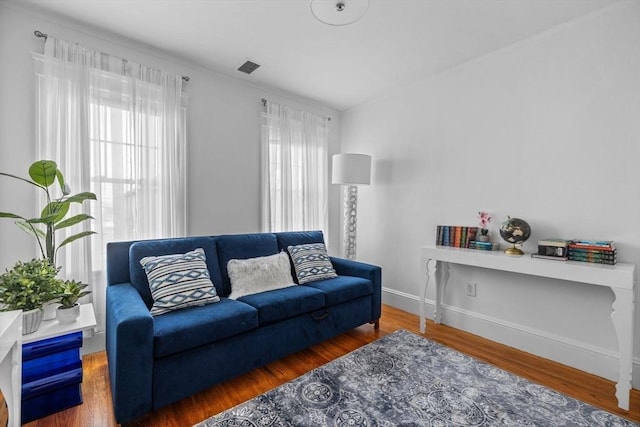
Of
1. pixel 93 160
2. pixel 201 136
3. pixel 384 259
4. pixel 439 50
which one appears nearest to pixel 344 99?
pixel 439 50

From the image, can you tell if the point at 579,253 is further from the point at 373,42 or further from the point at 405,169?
the point at 373,42

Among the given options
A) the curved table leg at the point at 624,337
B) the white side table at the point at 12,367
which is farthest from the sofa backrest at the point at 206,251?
the curved table leg at the point at 624,337

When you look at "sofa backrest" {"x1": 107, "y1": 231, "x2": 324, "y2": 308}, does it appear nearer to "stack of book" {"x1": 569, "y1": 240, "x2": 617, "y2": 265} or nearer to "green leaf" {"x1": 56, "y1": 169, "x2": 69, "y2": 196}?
"green leaf" {"x1": 56, "y1": 169, "x2": 69, "y2": 196}

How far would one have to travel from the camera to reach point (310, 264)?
2.81m

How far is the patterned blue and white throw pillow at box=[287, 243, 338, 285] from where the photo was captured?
8.98 feet

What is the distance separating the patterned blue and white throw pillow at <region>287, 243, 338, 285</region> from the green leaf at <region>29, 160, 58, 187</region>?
1861mm

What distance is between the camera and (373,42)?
96.0 inches

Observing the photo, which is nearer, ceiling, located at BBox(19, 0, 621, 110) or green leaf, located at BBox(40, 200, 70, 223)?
green leaf, located at BBox(40, 200, 70, 223)

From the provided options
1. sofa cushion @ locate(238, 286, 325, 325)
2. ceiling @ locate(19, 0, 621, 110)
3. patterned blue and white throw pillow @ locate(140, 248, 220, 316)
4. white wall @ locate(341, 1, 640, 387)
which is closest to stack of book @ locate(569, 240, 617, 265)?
white wall @ locate(341, 1, 640, 387)

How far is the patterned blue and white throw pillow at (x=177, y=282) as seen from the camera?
6.38 feet

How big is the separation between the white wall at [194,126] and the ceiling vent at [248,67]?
0.18 meters

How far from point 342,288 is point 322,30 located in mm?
2161

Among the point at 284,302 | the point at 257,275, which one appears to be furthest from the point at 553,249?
the point at 257,275

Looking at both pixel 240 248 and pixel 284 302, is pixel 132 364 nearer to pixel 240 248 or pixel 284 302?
pixel 284 302
